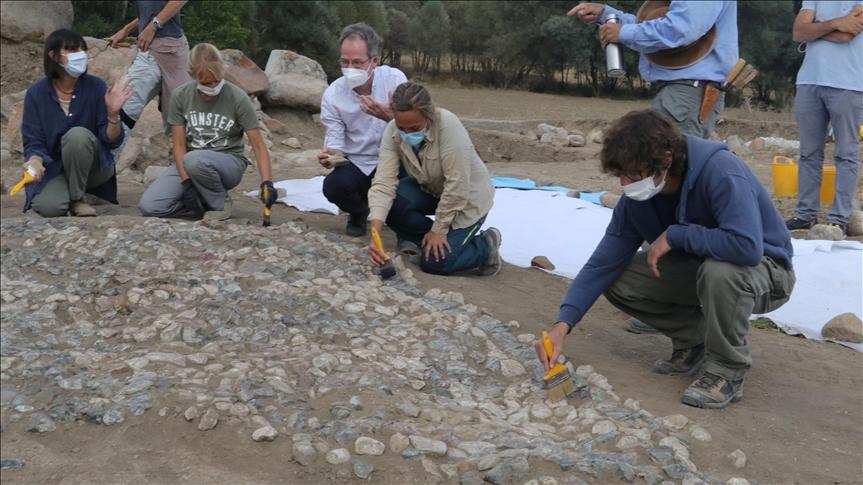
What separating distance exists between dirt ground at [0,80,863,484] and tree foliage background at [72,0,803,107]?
11295mm

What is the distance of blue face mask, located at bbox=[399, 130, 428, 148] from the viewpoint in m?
4.59

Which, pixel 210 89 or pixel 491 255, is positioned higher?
pixel 210 89

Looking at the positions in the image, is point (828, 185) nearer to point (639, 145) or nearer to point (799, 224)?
point (799, 224)

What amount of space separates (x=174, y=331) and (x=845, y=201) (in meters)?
4.29

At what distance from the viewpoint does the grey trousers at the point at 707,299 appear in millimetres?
3305

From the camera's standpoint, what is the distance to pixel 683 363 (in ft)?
12.4

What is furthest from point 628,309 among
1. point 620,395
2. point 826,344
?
point 826,344

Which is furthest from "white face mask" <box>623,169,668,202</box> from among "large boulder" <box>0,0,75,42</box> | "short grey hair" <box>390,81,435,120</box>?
"large boulder" <box>0,0,75,42</box>

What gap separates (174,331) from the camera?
3.51 metres

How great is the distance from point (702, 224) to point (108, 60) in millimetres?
7567

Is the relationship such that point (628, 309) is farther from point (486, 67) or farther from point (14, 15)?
point (486, 67)

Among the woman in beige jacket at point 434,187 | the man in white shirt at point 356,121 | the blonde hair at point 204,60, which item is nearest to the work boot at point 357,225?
the man in white shirt at point 356,121

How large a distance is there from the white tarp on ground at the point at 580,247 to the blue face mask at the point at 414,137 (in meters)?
1.12

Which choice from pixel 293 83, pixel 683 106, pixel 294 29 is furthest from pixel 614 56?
pixel 294 29
